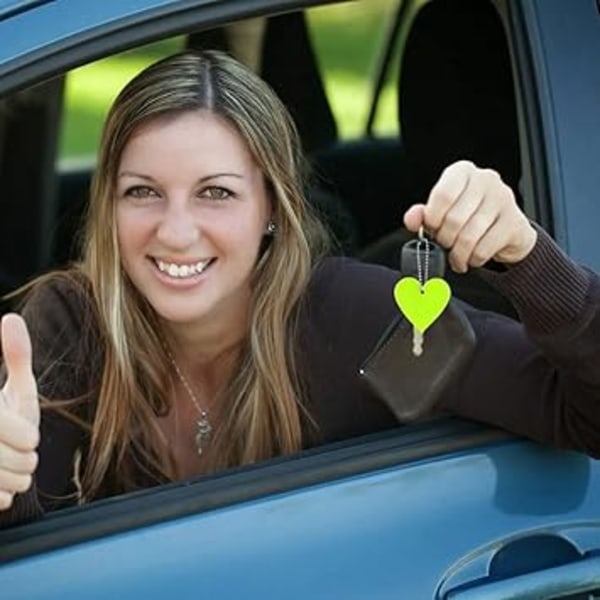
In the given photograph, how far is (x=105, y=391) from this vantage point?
2.29 m

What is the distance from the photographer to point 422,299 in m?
1.96

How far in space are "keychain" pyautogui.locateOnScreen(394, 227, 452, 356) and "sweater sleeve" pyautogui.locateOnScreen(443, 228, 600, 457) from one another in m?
0.09

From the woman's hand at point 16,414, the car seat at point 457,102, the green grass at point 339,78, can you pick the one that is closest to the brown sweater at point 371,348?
the woman's hand at point 16,414

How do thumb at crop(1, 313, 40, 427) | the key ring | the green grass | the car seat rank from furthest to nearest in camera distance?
1. the green grass
2. the car seat
3. the key ring
4. thumb at crop(1, 313, 40, 427)

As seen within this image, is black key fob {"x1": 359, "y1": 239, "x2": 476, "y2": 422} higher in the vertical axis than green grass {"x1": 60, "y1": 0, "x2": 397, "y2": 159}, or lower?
lower

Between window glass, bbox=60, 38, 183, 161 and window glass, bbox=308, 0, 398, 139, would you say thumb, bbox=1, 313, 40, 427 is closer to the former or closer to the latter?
window glass, bbox=308, 0, 398, 139

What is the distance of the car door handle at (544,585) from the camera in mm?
1977

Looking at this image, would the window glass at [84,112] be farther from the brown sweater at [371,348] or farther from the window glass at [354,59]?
the brown sweater at [371,348]

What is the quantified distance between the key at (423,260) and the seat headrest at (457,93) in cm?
57

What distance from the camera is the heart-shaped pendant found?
195 centimetres

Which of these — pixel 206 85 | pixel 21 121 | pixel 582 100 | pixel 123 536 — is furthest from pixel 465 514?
pixel 21 121

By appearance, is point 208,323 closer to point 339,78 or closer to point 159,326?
point 159,326

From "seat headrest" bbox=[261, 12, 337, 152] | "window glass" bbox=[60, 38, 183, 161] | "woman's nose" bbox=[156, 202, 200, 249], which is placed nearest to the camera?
"woman's nose" bbox=[156, 202, 200, 249]

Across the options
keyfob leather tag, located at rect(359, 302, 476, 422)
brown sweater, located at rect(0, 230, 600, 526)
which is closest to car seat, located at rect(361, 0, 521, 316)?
brown sweater, located at rect(0, 230, 600, 526)
